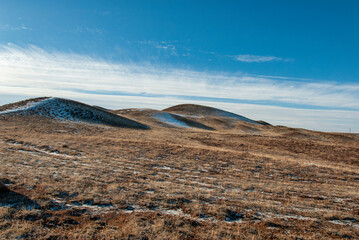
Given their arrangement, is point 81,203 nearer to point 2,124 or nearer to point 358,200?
point 358,200

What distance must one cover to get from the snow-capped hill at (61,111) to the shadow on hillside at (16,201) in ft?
123

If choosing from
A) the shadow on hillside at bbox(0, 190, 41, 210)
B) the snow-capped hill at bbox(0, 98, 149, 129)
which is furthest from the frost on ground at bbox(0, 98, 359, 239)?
the snow-capped hill at bbox(0, 98, 149, 129)

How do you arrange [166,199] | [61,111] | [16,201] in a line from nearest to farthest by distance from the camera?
[16,201], [166,199], [61,111]

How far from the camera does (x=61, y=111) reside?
4581 cm

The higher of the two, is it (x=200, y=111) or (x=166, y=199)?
(x=200, y=111)

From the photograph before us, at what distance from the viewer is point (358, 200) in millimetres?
10055

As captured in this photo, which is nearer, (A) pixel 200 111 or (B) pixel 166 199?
(B) pixel 166 199

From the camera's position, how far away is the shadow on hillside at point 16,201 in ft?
22.8

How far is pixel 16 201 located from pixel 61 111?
43779mm

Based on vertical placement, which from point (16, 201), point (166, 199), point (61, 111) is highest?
point (61, 111)

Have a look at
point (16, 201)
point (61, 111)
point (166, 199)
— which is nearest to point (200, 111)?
point (61, 111)

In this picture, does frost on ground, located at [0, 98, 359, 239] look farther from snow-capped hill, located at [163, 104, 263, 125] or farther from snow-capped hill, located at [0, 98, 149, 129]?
snow-capped hill, located at [163, 104, 263, 125]

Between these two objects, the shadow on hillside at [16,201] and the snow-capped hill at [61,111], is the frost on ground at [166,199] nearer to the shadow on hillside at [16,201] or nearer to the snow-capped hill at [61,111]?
the shadow on hillside at [16,201]

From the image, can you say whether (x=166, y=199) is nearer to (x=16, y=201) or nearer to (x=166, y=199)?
(x=166, y=199)
